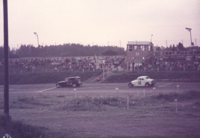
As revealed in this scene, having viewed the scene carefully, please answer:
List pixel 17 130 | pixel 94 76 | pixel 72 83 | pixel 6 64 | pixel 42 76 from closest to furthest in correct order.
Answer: pixel 17 130, pixel 6 64, pixel 72 83, pixel 94 76, pixel 42 76

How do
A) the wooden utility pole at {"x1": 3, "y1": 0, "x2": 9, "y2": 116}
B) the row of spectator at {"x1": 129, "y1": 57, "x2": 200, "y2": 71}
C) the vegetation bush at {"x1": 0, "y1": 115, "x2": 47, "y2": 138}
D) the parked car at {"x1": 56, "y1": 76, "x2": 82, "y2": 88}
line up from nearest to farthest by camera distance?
1. the vegetation bush at {"x1": 0, "y1": 115, "x2": 47, "y2": 138}
2. the wooden utility pole at {"x1": 3, "y1": 0, "x2": 9, "y2": 116}
3. the parked car at {"x1": 56, "y1": 76, "x2": 82, "y2": 88}
4. the row of spectator at {"x1": 129, "y1": 57, "x2": 200, "y2": 71}

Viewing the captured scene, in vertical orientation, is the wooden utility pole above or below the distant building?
below

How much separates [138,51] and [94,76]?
11442mm

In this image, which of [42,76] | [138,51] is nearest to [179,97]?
[138,51]

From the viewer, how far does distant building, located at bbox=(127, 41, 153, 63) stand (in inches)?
1703

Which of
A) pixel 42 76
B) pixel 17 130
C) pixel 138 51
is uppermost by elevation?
pixel 138 51

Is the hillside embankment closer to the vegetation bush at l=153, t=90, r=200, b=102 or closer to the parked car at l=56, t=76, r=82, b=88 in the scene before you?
the parked car at l=56, t=76, r=82, b=88

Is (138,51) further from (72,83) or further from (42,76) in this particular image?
(42,76)

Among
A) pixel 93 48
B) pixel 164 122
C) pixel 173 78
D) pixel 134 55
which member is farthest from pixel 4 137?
pixel 93 48

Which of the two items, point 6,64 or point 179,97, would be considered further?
point 179,97

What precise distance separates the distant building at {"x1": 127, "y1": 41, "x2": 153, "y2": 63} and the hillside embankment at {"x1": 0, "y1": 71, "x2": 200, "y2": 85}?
5.95m

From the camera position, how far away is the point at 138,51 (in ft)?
143

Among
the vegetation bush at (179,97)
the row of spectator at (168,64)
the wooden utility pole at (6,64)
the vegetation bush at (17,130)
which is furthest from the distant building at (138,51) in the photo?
the vegetation bush at (17,130)

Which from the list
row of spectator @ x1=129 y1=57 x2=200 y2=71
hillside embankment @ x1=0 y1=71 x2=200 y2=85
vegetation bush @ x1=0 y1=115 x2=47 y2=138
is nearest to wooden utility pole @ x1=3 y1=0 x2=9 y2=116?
vegetation bush @ x1=0 y1=115 x2=47 y2=138
